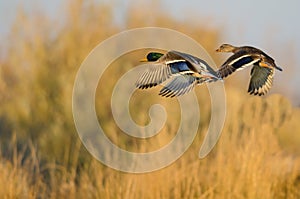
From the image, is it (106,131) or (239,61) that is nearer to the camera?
(239,61)

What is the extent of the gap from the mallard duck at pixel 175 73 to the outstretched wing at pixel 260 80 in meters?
0.08

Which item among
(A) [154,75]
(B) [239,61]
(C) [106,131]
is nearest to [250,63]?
(B) [239,61]

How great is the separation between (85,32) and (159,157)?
449cm

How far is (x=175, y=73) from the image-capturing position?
2.26ft

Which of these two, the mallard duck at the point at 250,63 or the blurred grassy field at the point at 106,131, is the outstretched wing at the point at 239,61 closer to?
the mallard duck at the point at 250,63

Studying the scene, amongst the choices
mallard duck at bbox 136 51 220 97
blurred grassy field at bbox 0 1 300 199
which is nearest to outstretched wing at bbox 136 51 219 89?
mallard duck at bbox 136 51 220 97

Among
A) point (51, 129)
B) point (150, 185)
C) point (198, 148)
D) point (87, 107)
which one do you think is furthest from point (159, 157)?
point (51, 129)

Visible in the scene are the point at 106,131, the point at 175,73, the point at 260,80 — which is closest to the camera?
the point at 175,73

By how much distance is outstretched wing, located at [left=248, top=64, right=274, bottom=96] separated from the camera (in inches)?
29.3

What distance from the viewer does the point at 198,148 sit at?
5539mm

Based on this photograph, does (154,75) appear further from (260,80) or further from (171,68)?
(260,80)

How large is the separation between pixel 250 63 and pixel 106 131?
6.65m

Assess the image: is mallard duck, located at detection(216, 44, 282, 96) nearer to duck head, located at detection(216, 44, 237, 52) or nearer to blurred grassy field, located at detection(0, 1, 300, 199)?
duck head, located at detection(216, 44, 237, 52)

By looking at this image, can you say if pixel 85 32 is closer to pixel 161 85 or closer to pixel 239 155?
pixel 239 155
